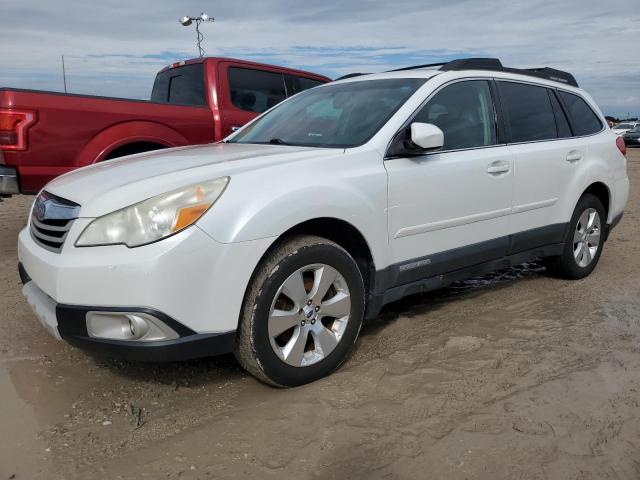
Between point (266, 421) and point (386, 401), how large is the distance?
606 mm

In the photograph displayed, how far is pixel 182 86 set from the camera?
684 cm

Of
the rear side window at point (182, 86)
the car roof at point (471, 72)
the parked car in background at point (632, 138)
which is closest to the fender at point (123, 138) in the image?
the rear side window at point (182, 86)

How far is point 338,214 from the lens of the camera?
3.09 meters

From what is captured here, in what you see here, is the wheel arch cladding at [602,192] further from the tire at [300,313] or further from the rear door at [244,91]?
the rear door at [244,91]

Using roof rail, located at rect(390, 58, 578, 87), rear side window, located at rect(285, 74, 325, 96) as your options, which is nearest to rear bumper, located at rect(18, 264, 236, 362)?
roof rail, located at rect(390, 58, 578, 87)

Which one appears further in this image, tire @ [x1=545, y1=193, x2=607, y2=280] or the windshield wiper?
tire @ [x1=545, y1=193, x2=607, y2=280]

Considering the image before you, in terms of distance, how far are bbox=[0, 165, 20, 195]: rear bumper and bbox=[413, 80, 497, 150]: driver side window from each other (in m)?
3.39

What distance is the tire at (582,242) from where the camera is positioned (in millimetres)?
4871

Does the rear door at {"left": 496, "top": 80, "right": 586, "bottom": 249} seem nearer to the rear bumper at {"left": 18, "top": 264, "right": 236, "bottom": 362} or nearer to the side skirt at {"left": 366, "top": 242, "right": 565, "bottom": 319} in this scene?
the side skirt at {"left": 366, "top": 242, "right": 565, "bottom": 319}

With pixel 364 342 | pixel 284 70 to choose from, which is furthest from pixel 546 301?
pixel 284 70

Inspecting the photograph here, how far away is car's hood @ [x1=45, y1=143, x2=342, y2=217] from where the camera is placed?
271 cm

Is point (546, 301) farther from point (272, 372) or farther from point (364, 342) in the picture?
point (272, 372)

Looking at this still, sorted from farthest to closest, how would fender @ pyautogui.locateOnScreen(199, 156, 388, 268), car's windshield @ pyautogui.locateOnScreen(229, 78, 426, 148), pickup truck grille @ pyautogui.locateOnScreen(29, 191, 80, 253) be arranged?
1. car's windshield @ pyautogui.locateOnScreen(229, 78, 426, 148)
2. pickup truck grille @ pyautogui.locateOnScreen(29, 191, 80, 253)
3. fender @ pyautogui.locateOnScreen(199, 156, 388, 268)

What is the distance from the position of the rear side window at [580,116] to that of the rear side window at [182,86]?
3633 mm
